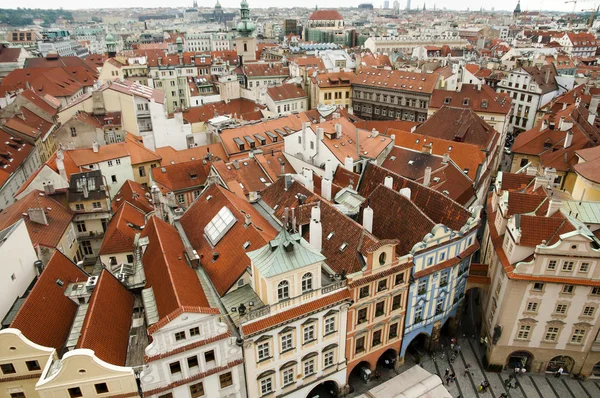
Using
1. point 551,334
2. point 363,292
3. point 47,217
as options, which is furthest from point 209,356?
point 551,334

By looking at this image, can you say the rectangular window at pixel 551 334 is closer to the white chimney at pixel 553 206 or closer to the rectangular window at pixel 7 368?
the white chimney at pixel 553 206

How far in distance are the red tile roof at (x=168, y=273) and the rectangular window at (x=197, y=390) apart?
217 inches

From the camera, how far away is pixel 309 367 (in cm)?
3606

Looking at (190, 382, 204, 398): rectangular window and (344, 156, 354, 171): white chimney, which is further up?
(344, 156, 354, 171): white chimney

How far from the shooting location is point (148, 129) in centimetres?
8444

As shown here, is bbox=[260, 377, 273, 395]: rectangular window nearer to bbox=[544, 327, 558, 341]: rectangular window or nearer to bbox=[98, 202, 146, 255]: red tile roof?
bbox=[98, 202, 146, 255]: red tile roof

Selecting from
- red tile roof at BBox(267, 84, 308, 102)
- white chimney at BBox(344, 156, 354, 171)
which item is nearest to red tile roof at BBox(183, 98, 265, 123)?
red tile roof at BBox(267, 84, 308, 102)

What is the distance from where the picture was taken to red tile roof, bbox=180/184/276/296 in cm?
3572

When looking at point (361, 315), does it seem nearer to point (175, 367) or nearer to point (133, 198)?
point (175, 367)

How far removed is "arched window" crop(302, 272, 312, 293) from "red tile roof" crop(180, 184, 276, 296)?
4.87 metres

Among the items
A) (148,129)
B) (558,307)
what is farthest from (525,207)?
(148,129)

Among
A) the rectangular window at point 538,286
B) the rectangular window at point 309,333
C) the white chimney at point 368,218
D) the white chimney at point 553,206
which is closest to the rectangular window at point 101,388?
the rectangular window at point 309,333

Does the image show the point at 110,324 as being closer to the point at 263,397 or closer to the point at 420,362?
the point at 263,397

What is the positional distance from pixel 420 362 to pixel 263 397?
18001mm
